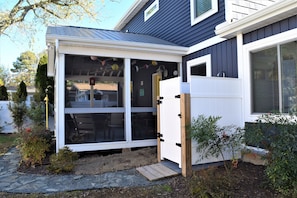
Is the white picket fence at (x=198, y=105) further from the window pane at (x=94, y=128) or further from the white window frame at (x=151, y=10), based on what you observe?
the white window frame at (x=151, y=10)

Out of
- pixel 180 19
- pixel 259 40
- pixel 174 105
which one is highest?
pixel 180 19

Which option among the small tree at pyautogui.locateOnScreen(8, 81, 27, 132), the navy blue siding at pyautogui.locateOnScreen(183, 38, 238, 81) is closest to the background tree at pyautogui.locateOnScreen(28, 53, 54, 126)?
the small tree at pyautogui.locateOnScreen(8, 81, 27, 132)

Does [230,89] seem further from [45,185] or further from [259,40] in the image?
[45,185]

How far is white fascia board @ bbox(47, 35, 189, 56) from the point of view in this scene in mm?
5467

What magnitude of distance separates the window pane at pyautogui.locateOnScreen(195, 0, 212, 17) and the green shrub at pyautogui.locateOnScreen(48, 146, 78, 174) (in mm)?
4908

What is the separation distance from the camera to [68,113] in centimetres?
571

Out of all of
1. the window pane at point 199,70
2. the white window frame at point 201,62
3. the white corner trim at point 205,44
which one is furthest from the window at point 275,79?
the window pane at point 199,70

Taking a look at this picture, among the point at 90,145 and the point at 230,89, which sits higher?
the point at 230,89

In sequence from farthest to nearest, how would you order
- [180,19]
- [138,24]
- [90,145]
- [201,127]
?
1. [138,24]
2. [180,19]
3. [90,145]
4. [201,127]

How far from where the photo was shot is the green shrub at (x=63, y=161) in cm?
475

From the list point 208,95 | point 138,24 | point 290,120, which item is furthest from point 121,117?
point 138,24

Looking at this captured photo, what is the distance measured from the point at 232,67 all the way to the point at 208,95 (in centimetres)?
120

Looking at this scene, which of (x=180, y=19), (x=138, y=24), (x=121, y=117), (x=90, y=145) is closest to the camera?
(x=90, y=145)

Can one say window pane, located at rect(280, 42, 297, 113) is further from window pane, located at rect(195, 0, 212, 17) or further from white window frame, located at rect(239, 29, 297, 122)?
window pane, located at rect(195, 0, 212, 17)
